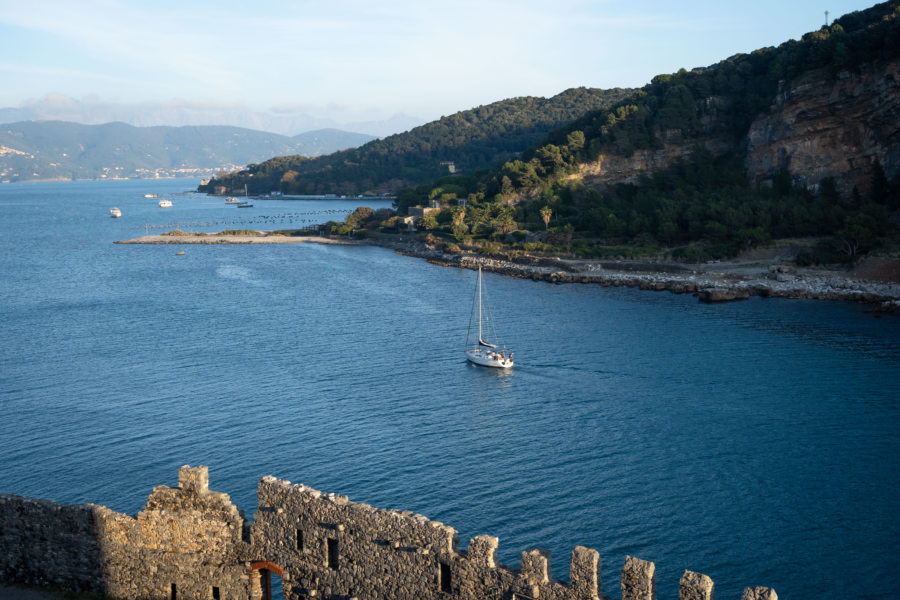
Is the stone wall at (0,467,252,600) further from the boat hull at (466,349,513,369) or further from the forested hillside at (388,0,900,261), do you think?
the forested hillside at (388,0,900,261)

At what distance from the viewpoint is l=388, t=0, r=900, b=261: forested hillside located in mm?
79250

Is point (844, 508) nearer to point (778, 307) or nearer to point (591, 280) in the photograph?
point (778, 307)

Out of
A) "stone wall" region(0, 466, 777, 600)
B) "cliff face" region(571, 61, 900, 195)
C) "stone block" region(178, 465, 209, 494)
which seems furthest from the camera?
"cliff face" region(571, 61, 900, 195)

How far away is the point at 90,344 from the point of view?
5356 cm

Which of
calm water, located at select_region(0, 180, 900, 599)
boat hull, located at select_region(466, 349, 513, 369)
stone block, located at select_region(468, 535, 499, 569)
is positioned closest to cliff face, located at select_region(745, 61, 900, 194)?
calm water, located at select_region(0, 180, 900, 599)

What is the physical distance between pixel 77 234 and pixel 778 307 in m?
120

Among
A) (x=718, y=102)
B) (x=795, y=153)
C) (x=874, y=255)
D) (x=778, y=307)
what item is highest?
(x=718, y=102)

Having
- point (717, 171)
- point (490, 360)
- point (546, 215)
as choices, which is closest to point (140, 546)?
point (490, 360)

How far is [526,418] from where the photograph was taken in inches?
1491

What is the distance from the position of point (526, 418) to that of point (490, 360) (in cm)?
970

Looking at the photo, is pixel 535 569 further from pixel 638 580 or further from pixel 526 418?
pixel 526 418

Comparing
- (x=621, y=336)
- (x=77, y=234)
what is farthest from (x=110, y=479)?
(x=77, y=234)

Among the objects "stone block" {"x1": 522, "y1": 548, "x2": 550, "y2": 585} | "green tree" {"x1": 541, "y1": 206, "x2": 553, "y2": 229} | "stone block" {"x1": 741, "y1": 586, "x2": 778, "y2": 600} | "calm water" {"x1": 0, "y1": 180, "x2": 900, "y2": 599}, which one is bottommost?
"calm water" {"x1": 0, "y1": 180, "x2": 900, "y2": 599}

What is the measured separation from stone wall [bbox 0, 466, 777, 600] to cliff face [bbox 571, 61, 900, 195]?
265 ft
